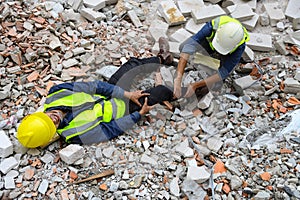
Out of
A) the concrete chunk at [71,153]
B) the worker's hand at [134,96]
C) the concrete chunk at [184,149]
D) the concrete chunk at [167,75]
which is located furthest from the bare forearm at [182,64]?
the concrete chunk at [71,153]

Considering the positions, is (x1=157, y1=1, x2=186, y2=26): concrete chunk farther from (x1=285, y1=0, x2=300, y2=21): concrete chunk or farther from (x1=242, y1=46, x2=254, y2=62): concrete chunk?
(x1=285, y1=0, x2=300, y2=21): concrete chunk

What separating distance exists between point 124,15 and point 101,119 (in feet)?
5.48

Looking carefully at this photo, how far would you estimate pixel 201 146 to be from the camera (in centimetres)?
418

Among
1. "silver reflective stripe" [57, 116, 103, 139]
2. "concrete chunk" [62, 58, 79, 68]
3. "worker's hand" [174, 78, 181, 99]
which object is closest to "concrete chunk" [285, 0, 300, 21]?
"worker's hand" [174, 78, 181, 99]

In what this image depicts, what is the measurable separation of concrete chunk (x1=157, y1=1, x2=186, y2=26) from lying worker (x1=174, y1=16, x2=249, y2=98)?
0.65 metres

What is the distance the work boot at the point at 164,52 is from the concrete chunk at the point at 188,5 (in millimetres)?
661

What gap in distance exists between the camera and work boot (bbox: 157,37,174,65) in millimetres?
4820

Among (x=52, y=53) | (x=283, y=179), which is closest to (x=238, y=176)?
(x=283, y=179)

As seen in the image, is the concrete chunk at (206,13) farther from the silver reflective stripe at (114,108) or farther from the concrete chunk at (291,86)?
the silver reflective stripe at (114,108)

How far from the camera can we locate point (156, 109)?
4547mm

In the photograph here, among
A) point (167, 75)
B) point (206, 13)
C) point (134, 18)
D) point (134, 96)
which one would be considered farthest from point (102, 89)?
point (206, 13)

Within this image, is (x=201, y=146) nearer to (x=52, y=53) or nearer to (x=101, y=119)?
(x=101, y=119)

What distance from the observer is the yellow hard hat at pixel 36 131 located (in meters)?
3.86

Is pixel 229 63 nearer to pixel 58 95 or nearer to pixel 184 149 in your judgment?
pixel 184 149
